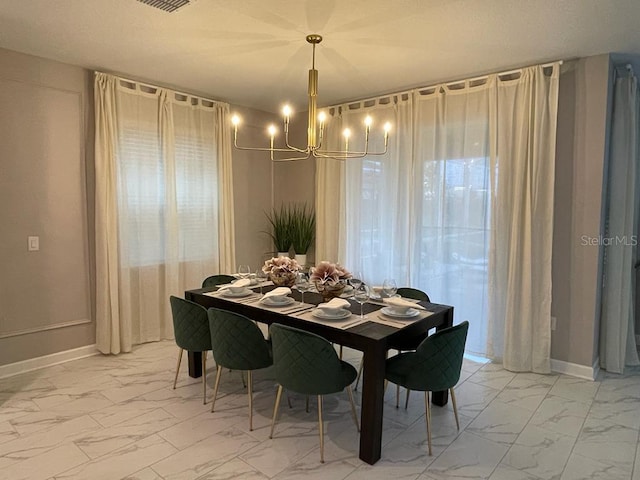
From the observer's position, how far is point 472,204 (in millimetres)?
3959

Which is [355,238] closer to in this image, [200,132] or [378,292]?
[378,292]

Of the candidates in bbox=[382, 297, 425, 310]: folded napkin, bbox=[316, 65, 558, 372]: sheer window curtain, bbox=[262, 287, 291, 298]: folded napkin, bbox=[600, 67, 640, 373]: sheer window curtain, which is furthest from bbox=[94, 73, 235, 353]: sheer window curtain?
bbox=[600, 67, 640, 373]: sheer window curtain

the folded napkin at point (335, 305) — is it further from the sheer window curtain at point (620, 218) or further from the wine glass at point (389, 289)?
the sheer window curtain at point (620, 218)

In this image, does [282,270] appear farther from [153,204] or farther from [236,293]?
[153,204]

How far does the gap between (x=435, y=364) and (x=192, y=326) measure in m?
1.76

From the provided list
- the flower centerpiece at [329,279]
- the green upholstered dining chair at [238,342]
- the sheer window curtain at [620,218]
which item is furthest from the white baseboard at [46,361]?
the sheer window curtain at [620,218]

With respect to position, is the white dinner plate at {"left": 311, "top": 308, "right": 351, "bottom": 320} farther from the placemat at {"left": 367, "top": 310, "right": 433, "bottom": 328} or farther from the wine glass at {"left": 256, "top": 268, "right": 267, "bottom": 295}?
the wine glass at {"left": 256, "top": 268, "right": 267, "bottom": 295}

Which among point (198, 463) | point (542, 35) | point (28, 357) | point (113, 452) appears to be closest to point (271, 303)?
point (198, 463)

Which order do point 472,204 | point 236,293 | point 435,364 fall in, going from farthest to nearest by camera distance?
point 472,204 → point 236,293 → point 435,364

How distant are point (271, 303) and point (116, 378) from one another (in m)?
1.67

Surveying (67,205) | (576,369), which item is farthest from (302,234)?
(576,369)

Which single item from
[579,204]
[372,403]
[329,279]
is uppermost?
[579,204]

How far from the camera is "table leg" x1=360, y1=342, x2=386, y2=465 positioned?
229cm

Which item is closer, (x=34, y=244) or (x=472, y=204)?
(x=34, y=244)
